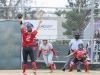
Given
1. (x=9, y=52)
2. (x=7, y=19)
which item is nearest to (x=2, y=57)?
(x=9, y=52)

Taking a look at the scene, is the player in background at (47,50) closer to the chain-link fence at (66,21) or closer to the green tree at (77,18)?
the chain-link fence at (66,21)

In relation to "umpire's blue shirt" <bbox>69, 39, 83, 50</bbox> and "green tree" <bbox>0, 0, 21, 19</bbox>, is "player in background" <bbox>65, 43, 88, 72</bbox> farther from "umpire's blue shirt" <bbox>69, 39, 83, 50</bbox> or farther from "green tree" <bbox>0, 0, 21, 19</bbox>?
"green tree" <bbox>0, 0, 21, 19</bbox>

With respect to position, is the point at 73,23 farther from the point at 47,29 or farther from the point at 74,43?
the point at 74,43

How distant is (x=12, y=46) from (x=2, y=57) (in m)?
0.72

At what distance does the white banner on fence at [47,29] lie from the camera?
21.0 metres

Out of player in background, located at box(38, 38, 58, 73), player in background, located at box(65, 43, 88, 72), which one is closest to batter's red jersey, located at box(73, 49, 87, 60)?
player in background, located at box(65, 43, 88, 72)

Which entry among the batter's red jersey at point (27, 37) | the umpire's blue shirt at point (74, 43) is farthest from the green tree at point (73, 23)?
the batter's red jersey at point (27, 37)

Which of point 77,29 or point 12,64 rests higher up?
point 77,29

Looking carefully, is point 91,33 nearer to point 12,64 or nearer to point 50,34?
point 50,34

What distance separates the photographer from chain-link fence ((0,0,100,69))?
2062 cm

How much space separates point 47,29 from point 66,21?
41.6 inches

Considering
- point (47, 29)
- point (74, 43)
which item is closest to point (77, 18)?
point (47, 29)

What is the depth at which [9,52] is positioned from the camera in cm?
2069

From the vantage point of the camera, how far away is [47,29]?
2139 cm
